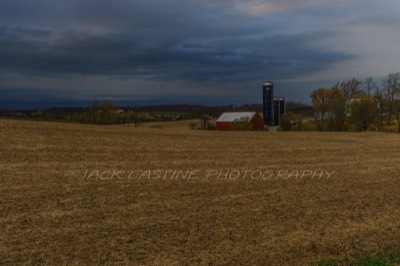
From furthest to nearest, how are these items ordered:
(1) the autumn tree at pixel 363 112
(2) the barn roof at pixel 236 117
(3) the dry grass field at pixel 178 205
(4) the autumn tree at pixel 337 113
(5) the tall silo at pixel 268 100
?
(5) the tall silo at pixel 268 100 → (2) the barn roof at pixel 236 117 → (4) the autumn tree at pixel 337 113 → (1) the autumn tree at pixel 363 112 → (3) the dry grass field at pixel 178 205

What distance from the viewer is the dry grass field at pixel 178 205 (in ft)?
27.9

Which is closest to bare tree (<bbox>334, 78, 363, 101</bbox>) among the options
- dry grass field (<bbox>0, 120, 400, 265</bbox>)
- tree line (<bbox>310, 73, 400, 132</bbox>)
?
tree line (<bbox>310, 73, 400, 132</bbox>)

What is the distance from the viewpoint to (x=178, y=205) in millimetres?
12125

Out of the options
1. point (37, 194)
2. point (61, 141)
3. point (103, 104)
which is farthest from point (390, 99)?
point (37, 194)

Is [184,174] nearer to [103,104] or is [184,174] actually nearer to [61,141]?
[61,141]

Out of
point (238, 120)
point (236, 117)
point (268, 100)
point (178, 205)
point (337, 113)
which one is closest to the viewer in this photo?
point (178, 205)

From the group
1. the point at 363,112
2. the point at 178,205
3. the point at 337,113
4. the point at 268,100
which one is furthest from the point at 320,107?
the point at 178,205

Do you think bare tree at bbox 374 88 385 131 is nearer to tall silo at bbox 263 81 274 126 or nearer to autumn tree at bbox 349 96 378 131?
autumn tree at bbox 349 96 378 131

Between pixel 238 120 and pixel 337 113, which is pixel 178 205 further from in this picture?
pixel 238 120

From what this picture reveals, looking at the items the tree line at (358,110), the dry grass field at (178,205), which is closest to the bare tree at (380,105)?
the tree line at (358,110)

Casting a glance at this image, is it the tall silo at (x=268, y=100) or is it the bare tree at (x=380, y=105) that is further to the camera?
the tall silo at (x=268, y=100)

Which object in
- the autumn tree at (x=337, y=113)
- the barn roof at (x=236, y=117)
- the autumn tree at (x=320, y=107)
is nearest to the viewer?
the autumn tree at (x=337, y=113)

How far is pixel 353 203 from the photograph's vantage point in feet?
43.1

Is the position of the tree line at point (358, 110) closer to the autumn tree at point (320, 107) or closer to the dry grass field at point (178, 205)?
the autumn tree at point (320, 107)
